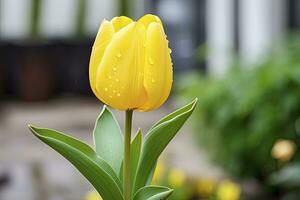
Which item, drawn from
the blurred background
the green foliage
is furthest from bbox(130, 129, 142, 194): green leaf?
the blurred background

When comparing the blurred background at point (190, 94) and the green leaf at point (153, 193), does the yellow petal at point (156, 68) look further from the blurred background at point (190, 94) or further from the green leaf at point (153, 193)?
the blurred background at point (190, 94)

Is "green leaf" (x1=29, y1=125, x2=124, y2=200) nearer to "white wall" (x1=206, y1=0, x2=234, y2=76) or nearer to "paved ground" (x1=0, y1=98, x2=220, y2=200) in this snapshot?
"paved ground" (x1=0, y1=98, x2=220, y2=200)

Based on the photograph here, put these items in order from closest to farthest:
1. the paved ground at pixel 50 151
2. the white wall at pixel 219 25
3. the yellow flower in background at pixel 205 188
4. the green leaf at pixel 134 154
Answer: the green leaf at pixel 134 154, the paved ground at pixel 50 151, the yellow flower in background at pixel 205 188, the white wall at pixel 219 25

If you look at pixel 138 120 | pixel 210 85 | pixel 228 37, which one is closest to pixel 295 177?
pixel 210 85

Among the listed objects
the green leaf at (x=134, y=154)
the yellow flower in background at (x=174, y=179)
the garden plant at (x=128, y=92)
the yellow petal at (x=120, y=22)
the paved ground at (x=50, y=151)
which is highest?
the yellow petal at (x=120, y=22)

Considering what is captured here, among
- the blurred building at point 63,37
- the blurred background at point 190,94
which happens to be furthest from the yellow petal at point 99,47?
the blurred building at point 63,37

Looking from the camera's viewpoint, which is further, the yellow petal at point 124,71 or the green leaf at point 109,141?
the green leaf at point 109,141

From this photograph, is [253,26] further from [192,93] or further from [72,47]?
[192,93]
